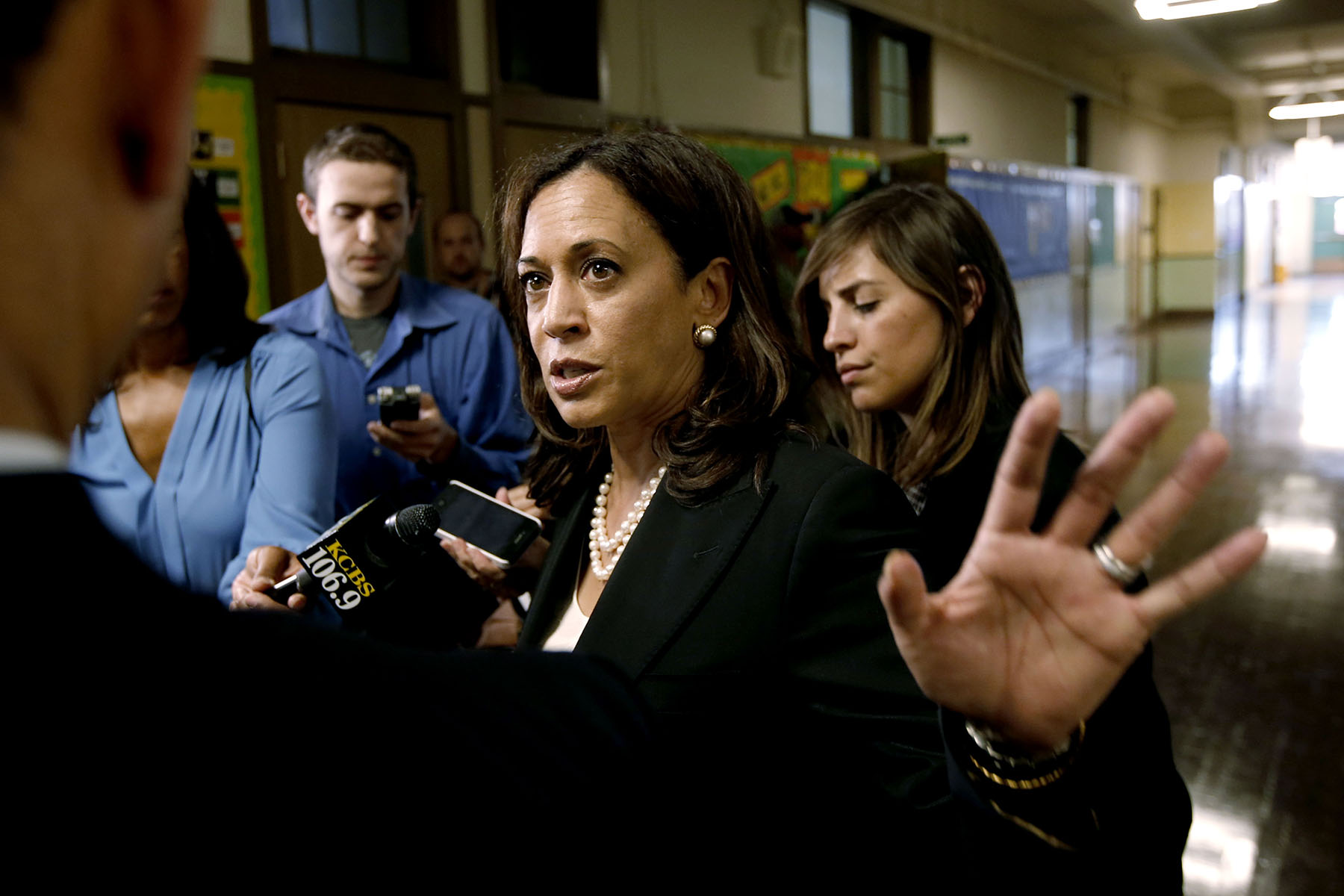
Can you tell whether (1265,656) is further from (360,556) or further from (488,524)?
Result: (360,556)

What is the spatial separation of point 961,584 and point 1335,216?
43483mm

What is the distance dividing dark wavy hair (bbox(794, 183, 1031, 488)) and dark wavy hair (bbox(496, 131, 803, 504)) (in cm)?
50

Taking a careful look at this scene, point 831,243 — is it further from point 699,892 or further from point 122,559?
point 122,559

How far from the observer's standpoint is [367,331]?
2.92m

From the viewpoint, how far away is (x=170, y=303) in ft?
6.52

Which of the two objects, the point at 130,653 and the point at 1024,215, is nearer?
the point at 130,653

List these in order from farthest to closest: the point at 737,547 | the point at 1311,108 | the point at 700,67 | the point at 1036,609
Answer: the point at 1311,108
the point at 700,67
the point at 737,547
the point at 1036,609

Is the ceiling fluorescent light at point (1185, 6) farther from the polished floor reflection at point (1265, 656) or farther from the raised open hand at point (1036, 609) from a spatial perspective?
the raised open hand at point (1036, 609)

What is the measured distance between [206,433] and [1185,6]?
37.5 ft

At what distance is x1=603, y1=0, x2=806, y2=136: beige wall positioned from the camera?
6.77 m

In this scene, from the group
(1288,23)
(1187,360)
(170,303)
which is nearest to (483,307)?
(170,303)

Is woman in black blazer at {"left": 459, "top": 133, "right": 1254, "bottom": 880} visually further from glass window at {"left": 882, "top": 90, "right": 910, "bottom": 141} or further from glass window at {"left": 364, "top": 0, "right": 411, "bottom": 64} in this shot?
glass window at {"left": 882, "top": 90, "right": 910, "bottom": 141}

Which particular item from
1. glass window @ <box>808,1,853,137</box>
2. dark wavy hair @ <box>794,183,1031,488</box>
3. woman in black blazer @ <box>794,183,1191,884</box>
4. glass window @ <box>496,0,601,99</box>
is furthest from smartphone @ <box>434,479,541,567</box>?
glass window @ <box>808,1,853,137</box>

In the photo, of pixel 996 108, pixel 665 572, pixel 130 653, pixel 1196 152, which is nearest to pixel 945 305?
pixel 665 572
